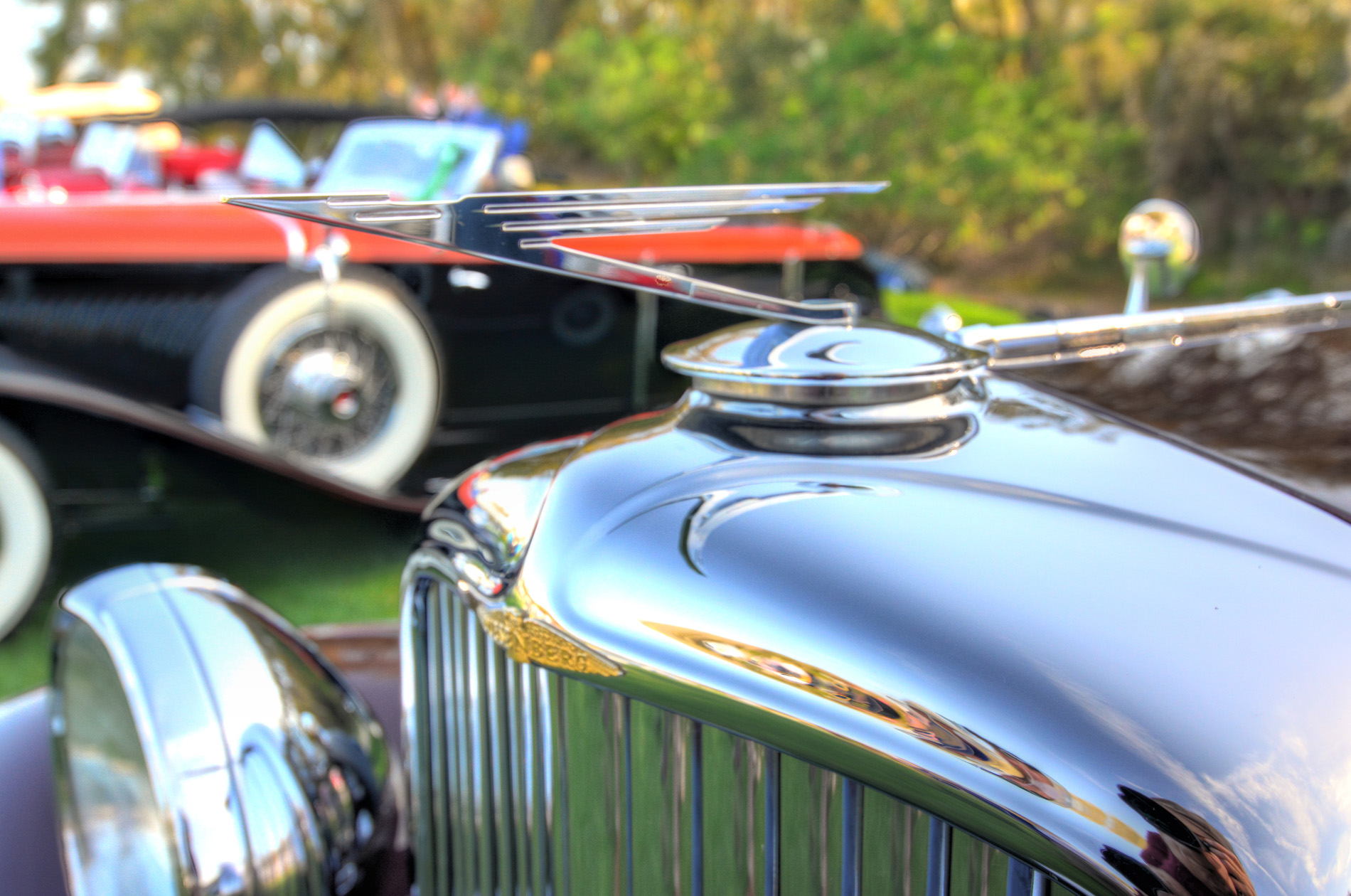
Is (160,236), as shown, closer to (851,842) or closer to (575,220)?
(575,220)

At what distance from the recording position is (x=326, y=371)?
3.22 m

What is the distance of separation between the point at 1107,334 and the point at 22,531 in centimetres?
268

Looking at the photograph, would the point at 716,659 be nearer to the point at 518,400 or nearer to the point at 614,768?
the point at 614,768

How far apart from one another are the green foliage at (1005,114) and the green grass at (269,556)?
8.18 meters

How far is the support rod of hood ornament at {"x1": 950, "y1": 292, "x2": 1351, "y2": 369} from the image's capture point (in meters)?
1.19

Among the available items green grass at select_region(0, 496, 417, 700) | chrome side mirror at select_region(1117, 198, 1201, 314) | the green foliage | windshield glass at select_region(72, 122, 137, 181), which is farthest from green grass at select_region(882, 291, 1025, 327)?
the green foliage

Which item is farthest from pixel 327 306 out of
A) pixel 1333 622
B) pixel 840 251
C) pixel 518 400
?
pixel 1333 622

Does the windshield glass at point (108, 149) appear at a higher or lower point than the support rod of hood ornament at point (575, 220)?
higher

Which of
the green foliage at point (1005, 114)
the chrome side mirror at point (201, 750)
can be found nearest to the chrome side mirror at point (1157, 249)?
the chrome side mirror at point (201, 750)

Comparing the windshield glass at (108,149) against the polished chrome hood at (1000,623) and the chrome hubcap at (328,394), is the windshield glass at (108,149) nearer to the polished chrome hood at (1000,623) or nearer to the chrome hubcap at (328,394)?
the chrome hubcap at (328,394)

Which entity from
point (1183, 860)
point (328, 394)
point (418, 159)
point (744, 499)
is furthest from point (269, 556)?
point (1183, 860)

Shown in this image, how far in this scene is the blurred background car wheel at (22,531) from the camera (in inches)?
102

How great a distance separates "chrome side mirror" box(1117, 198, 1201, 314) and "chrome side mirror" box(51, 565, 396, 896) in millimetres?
1275

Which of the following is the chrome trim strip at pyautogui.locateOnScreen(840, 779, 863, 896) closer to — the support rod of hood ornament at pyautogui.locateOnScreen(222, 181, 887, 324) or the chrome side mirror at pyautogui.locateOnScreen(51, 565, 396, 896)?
the support rod of hood ornament at pyautogui.locateOnScreen(222, 181, 887, 324)
